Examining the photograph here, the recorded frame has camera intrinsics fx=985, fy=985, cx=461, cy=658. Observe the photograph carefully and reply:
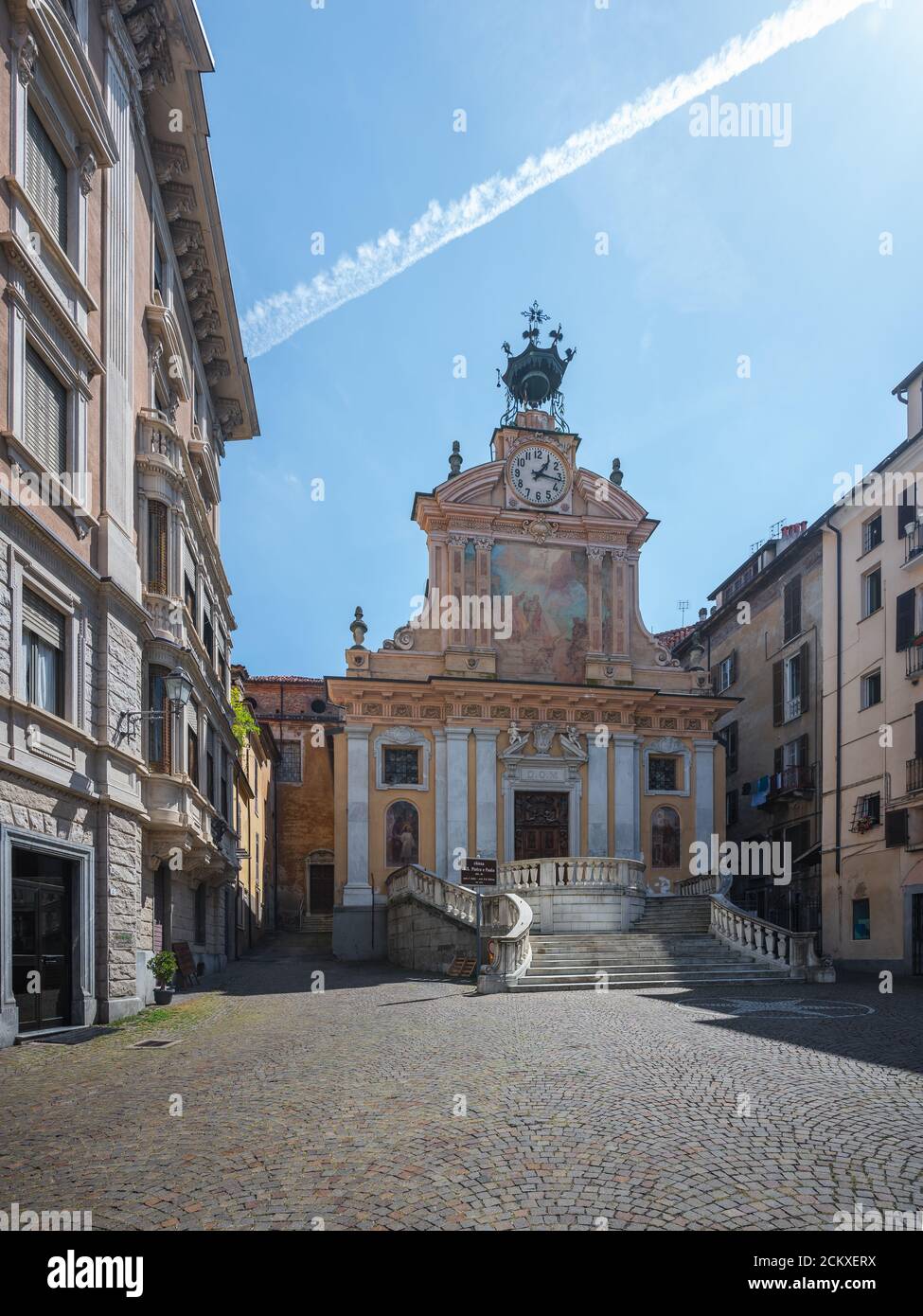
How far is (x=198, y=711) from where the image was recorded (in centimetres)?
2417

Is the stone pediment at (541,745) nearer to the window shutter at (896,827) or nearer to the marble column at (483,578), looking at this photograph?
the marble column at (483,578)

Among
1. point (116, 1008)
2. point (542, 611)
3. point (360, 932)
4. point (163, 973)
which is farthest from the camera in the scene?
point (542, 611)

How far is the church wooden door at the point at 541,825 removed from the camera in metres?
34.9

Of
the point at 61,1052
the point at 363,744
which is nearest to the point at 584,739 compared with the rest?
the point at 363,744

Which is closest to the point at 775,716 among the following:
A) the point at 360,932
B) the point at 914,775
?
the point at 914,775

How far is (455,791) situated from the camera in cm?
3409

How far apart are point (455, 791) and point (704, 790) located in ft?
31.1

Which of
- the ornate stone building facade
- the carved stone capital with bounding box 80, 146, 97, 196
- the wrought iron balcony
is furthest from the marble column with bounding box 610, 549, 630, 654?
the carved stone capital with bounding box 80, 146, 97, 196

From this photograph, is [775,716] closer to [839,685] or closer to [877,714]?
[839,685]

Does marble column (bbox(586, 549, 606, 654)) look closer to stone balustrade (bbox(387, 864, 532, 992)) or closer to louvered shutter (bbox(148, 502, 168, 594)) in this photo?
stone balustrade (bbox(387, 864, 532, 992))

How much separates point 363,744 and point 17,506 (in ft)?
72.5

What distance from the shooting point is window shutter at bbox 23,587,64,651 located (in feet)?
43.7

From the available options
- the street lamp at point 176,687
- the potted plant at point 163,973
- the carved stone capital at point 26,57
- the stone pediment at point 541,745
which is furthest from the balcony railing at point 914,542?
the carved stone capital at point 26,57
